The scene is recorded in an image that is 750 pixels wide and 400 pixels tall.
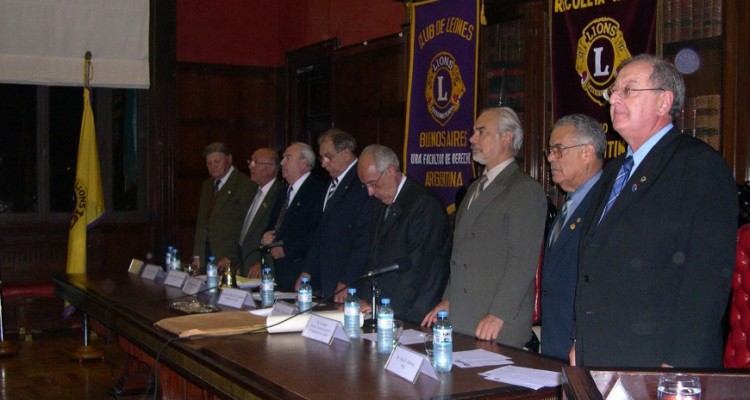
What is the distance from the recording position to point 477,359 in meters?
2.62

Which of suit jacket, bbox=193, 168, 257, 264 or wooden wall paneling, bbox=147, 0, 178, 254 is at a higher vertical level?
wooden wall paneling, bbox=147, 0, 178, 254

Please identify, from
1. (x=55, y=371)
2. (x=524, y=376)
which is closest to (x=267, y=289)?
(x=524, y=376)

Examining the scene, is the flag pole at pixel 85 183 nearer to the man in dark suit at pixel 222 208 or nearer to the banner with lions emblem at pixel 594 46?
the man in dark suit at pixel 222 208

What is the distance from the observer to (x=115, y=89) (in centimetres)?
816

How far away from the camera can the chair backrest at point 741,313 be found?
3088 mm

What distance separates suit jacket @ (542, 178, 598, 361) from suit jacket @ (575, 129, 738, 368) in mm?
583

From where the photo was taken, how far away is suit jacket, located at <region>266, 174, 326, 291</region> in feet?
16.8

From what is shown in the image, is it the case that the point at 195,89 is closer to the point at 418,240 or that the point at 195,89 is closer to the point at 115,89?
the point at 115,89

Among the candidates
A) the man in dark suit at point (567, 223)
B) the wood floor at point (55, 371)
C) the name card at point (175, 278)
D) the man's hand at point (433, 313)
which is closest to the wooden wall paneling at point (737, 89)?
the man in dark suit at point (567, 223)

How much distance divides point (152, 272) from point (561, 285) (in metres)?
3.00

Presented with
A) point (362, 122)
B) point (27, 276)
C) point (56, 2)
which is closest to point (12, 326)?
point (27, 276)

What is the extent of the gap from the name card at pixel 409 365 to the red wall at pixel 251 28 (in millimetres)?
5432

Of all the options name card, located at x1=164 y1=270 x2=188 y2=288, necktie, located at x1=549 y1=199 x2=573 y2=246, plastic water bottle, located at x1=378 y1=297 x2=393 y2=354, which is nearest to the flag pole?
name card, located at x1=164 y1=270 x2=188 y2=288

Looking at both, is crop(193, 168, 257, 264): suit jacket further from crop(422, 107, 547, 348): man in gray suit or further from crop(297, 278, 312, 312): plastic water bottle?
crop(422, 107, 547, 348): man in gray suit
